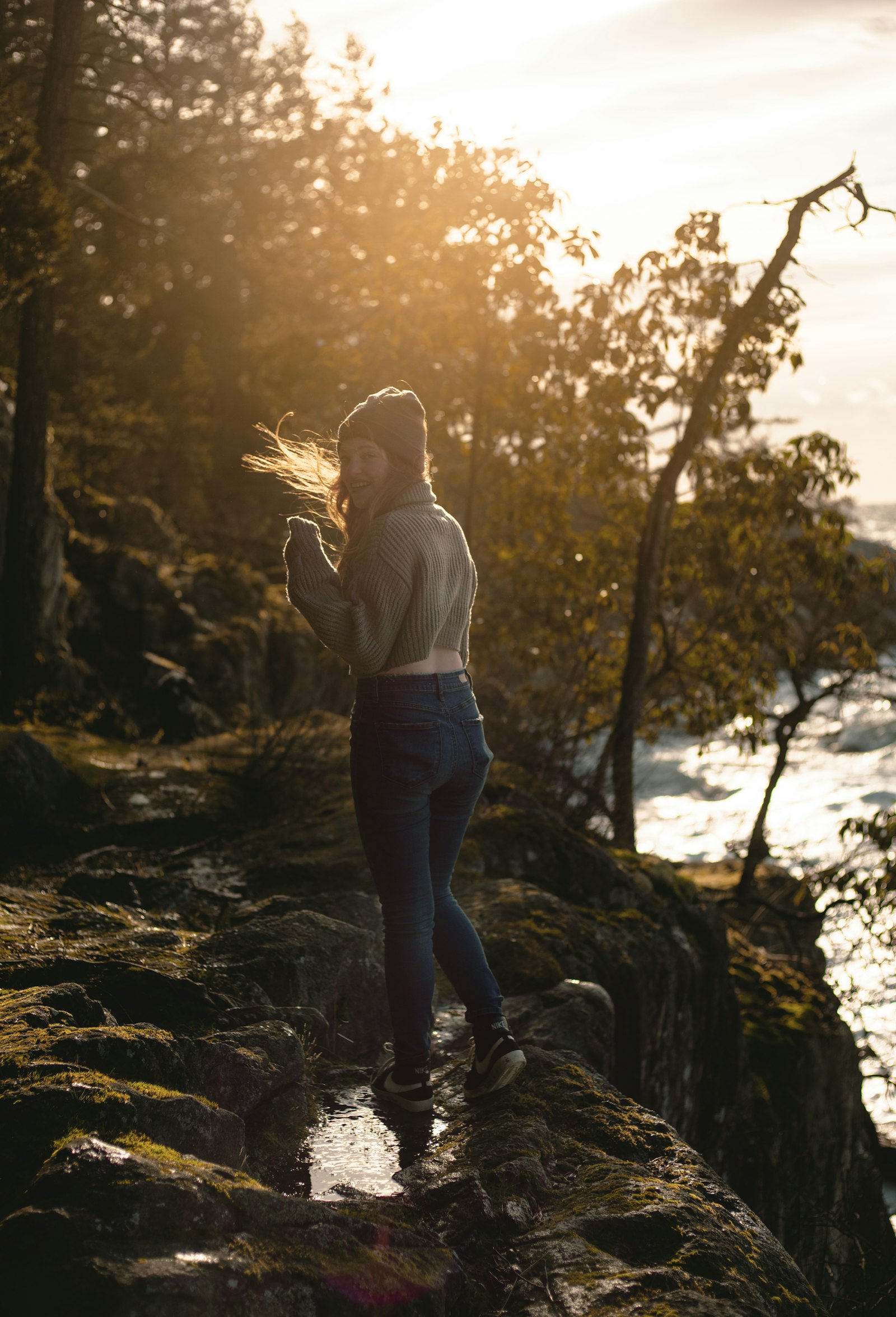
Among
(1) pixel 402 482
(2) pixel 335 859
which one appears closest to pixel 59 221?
(2) pixel 335 859

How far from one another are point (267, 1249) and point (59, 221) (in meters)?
8.39

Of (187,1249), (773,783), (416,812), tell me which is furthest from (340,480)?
(773,783)

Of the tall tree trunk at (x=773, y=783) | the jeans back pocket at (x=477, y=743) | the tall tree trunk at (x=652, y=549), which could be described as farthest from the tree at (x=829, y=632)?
the jeans back pocket at (x=477, y=743)

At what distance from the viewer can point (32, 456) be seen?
10.1m

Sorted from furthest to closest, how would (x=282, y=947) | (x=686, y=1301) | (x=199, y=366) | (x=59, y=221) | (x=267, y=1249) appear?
(x=199, y=366)
(x=59, y=221)
(x=282, y=947)
(x=686, y=1301)
(x=267, y=1249)

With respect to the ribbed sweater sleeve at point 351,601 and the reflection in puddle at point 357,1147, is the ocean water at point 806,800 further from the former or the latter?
the ribbed sweater sleeve at point 351,601

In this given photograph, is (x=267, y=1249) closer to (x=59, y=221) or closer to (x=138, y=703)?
(x=59, y=221)

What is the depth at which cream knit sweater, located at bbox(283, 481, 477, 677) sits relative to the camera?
3242 mm

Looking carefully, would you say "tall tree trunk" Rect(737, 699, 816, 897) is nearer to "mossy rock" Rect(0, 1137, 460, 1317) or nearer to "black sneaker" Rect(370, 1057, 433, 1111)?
"black sneaker" Rect(370, 1057, 433, 1111)

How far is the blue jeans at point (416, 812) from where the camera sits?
3299 millimetres

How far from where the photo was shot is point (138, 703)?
1121cm

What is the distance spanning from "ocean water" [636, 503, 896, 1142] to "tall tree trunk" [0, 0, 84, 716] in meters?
16.8

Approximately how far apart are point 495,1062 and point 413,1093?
0.95ft

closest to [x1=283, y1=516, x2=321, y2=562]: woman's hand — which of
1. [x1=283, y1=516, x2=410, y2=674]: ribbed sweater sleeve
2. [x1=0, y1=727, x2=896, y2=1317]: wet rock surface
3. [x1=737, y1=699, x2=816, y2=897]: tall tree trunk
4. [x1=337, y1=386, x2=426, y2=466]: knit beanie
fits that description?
[x1=283, y1=516, x2=410, y2=674]: ribbed sweater sleeve
